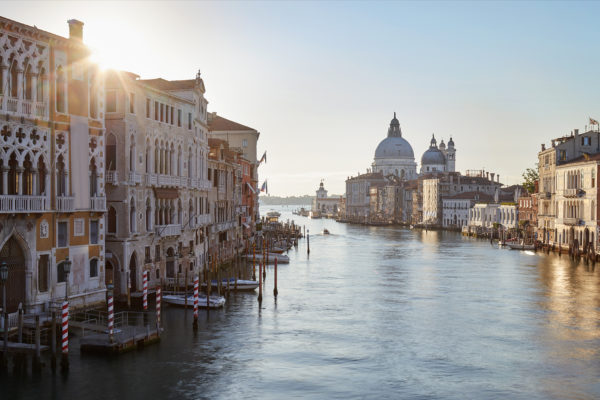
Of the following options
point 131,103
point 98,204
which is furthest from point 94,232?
point 131,103

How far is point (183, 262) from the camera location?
35.4 metres

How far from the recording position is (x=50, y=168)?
2389 cm

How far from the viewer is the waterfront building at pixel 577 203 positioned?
55719mm

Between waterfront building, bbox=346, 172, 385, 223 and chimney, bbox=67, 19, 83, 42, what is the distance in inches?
5983

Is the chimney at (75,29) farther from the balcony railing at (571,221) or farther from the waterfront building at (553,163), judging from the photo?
the waterfront building at (553,163)

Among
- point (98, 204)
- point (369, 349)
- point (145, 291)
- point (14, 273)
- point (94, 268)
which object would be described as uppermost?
point (98, 204)

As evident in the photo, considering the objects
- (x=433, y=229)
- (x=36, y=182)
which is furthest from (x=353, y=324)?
(x=433, y=229)

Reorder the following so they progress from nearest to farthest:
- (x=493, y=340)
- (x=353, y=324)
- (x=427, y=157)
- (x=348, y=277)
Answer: (x=493, y=340), (x=353, y=324), (x=348, y=277), (x=427, y=157)

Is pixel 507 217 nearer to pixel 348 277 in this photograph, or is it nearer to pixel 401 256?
pixel 401 256

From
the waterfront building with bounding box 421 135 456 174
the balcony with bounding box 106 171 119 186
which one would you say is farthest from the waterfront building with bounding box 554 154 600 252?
the waterfront building with bounding box 421 135 456 174

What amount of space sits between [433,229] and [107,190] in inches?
3876

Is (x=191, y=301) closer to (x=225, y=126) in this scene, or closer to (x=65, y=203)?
(x=65, y=203)

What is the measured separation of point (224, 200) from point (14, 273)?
83.6 feet

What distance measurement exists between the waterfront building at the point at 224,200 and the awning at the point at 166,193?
9481 mm
